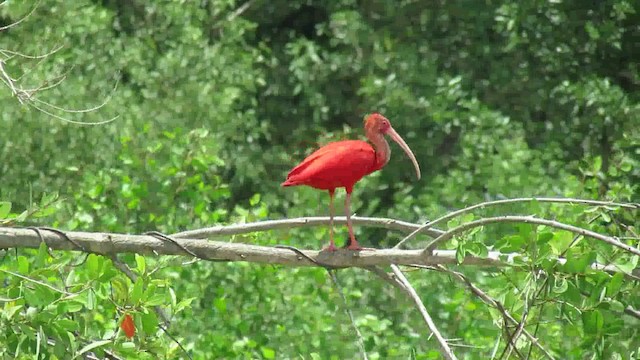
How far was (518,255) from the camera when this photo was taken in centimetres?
385

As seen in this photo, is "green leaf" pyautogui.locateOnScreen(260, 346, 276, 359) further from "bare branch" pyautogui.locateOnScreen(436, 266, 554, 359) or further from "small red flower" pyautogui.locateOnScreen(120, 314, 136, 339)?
"bare branch" pyautogui.locateOnScreen(436, 266, 554, 359)

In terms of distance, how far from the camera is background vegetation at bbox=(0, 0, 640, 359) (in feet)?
13.8

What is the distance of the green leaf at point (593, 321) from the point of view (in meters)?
3.85

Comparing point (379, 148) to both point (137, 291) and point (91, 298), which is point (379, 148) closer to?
point (137, 291)

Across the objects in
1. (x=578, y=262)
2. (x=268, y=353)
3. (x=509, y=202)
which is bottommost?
(x=268, y=353)

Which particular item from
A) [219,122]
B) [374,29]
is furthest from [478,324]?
[374,29]

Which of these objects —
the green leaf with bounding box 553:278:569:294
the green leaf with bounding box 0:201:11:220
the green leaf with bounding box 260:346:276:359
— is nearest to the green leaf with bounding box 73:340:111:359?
the green leaf with bounding box 0:201:11:220

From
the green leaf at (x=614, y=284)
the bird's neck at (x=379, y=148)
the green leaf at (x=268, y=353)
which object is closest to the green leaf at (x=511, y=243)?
the green leaf at (x=614, y=284)

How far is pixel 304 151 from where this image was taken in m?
12.6

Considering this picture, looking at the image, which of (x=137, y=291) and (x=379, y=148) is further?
(x=379, y=148)

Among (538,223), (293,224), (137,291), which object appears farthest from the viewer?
(293,224)

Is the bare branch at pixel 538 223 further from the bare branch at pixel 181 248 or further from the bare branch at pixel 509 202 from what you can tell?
the bare branch at pixel 181 248

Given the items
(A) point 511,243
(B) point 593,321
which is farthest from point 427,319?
(B) point 593,321

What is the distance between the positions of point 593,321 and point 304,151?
29.0 ft
